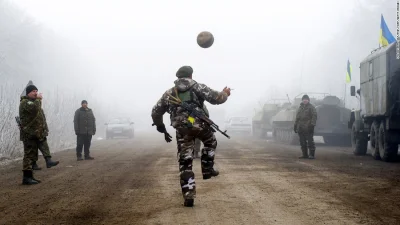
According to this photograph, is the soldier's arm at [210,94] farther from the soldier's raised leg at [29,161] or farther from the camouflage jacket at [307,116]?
the camouflage jacket at [307,116]

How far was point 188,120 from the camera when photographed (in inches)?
284

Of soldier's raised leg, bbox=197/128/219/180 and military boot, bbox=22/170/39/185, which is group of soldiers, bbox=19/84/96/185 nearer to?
military boot, bbox=22/170/39/185

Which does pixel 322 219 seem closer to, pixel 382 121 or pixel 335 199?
pixel 335 199

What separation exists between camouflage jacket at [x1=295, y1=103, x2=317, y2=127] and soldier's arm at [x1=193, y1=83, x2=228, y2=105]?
8.86 m

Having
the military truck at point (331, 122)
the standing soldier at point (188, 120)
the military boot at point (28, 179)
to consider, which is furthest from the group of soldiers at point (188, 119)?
the military truck at point (331, 122)

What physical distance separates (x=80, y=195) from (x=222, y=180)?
8.71 feet

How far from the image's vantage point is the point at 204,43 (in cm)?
845

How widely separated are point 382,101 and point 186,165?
8517 mm

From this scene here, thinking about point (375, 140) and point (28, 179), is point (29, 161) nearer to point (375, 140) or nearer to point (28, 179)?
point (28, 179)

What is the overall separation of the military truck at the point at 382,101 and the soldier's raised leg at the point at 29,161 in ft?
28.4

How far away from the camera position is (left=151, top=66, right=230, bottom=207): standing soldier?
23.6 ft

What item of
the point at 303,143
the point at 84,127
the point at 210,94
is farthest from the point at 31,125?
the point at 303,143

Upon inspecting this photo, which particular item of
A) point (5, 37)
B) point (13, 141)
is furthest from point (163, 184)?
point (5, 37)

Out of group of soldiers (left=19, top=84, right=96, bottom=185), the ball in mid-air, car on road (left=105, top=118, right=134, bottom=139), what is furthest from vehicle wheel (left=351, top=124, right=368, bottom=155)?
car on road (left=105, top=118, right=134, bottom=139)
